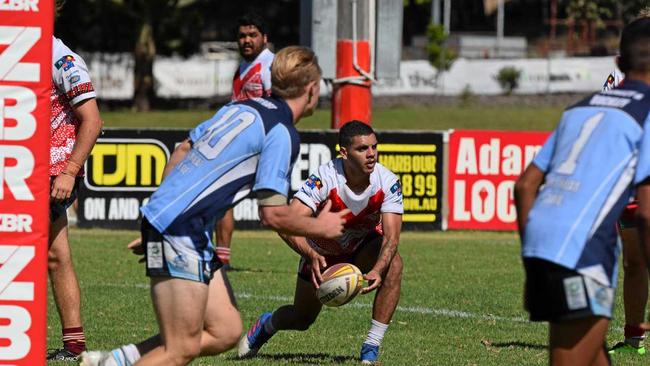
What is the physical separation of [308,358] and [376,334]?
1.55 ft

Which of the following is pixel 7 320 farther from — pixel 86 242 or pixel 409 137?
pixel 409 137

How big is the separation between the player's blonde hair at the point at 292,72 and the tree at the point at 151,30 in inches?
1795

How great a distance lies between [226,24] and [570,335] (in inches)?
2786

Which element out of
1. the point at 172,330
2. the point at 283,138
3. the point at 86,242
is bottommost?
the point at 86,242

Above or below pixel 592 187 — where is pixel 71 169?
below

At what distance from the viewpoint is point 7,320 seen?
18.4 ft

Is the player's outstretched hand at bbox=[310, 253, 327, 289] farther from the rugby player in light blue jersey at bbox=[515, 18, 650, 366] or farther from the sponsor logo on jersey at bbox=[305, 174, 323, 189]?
the rugby player in light blue jersey at bbox=[515, 18, 650, 366]

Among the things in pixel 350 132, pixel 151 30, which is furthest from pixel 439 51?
pixel 350 132

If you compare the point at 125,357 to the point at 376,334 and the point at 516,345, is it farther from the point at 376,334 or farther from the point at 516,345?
the point at 516,345

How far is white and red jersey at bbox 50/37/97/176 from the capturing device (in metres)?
7.80

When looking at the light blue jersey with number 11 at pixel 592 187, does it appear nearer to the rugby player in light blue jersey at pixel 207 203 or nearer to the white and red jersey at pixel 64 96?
the rugby player in light blue jersey at pixel 207 203

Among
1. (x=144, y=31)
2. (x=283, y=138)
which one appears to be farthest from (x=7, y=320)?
(x=144, y=31)

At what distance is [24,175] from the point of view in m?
5.53

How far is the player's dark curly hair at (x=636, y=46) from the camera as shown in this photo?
208 inches
